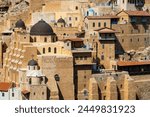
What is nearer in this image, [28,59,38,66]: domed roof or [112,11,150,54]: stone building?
[28,59,38,66]: domed roof

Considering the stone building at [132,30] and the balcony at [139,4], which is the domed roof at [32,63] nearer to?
the stone building at [132,30]

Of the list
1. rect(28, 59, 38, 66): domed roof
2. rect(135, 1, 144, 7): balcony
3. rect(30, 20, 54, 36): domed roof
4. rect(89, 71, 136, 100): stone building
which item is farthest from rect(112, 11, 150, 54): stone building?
rect(28, 59, 38, 66): domed roof

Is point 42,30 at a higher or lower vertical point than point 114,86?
higher

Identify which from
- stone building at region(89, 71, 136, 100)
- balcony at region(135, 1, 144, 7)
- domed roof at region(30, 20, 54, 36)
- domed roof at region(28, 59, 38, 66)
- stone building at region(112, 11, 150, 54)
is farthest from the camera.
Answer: balcony at region(135, 1, 144, 7)

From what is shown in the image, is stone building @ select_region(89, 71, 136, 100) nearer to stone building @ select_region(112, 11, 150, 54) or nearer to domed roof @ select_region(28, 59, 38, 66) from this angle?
domed roof @ select_region(28, 59, 38, 66)

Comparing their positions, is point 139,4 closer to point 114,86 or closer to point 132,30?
point 132,30

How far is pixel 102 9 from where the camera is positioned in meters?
50.1

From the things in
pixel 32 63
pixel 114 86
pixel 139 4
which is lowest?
pixel 114 86

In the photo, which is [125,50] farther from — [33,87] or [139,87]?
[33,87]

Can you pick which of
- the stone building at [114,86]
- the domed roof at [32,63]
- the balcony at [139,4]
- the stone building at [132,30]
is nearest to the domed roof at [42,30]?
the domed roof at [32,63]

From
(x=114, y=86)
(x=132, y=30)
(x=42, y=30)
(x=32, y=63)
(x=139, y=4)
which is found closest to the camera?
(x=32, y=63)

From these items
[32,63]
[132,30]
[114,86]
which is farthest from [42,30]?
[132,30]

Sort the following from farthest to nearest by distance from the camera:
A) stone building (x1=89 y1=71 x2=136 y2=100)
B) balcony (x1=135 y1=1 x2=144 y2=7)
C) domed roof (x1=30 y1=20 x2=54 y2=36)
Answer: balcony (x1=135 y1=1 x2=144 y2=7), domed roof (x1=30 y1=20 x2=54 y2=36), stone building (x1=89 y1=71 x2=136 y2=100)

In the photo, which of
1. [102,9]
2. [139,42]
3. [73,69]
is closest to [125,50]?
[139,42]
